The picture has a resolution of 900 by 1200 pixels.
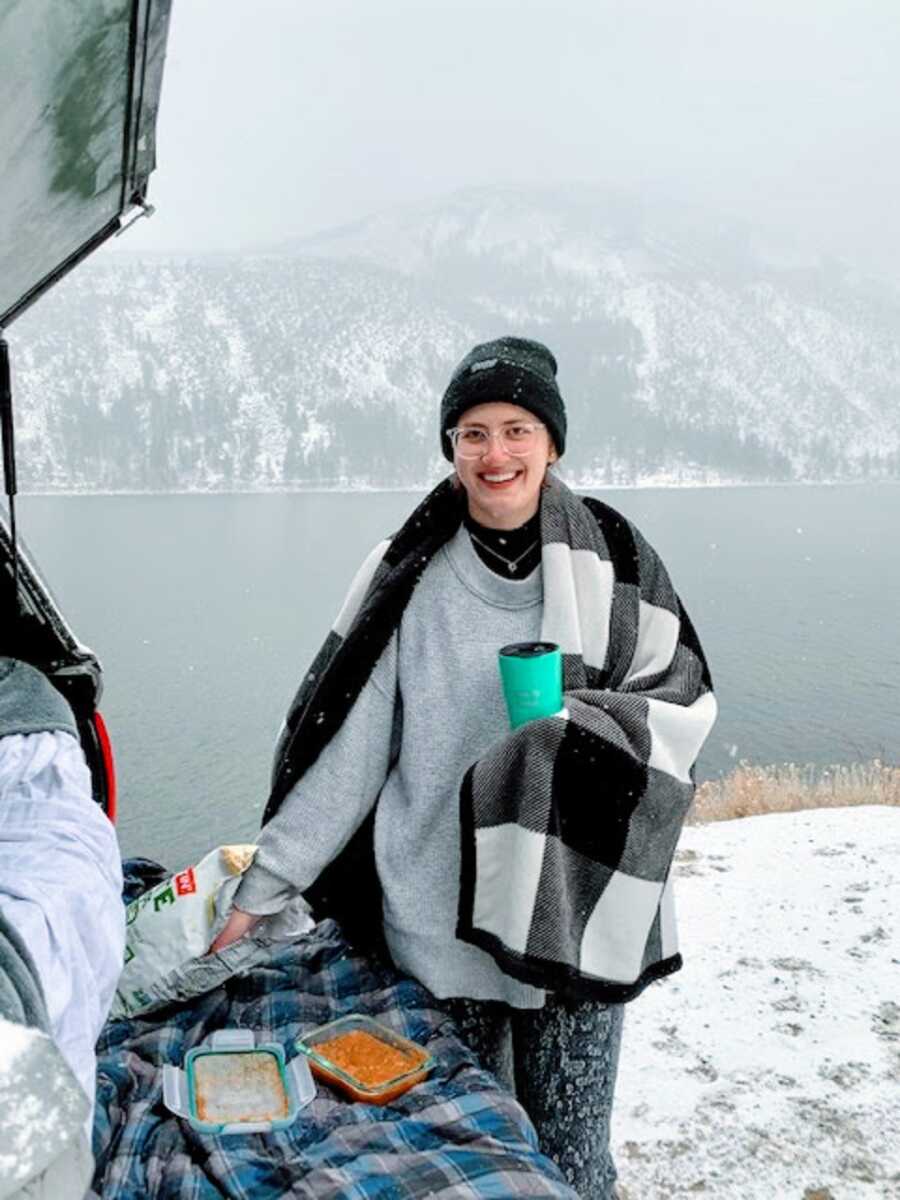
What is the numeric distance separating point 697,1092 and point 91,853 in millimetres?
2492

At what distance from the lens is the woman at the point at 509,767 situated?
7.66 feet

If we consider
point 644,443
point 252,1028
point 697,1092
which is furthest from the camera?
point 644,443

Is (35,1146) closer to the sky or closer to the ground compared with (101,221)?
closer to the ground

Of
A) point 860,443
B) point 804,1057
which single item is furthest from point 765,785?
point 860,443

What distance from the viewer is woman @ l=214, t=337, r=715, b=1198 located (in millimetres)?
2336

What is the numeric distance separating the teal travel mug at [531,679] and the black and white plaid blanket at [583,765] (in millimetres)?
39

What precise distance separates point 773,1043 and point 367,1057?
2.15 m

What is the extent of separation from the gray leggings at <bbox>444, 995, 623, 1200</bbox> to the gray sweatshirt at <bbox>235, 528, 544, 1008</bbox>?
76 millimetres

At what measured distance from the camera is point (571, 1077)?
7.85 feet

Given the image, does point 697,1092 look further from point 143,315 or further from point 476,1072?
point 143,315

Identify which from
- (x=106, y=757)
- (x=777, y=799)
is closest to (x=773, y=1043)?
(x=106, y=757)

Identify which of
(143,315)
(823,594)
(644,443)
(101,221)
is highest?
→ (143,315)

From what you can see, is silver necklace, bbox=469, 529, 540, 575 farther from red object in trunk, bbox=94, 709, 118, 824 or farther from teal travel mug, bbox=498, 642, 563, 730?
red object in trunk, bbox=94, 709, 118, 824

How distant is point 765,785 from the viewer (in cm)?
966
